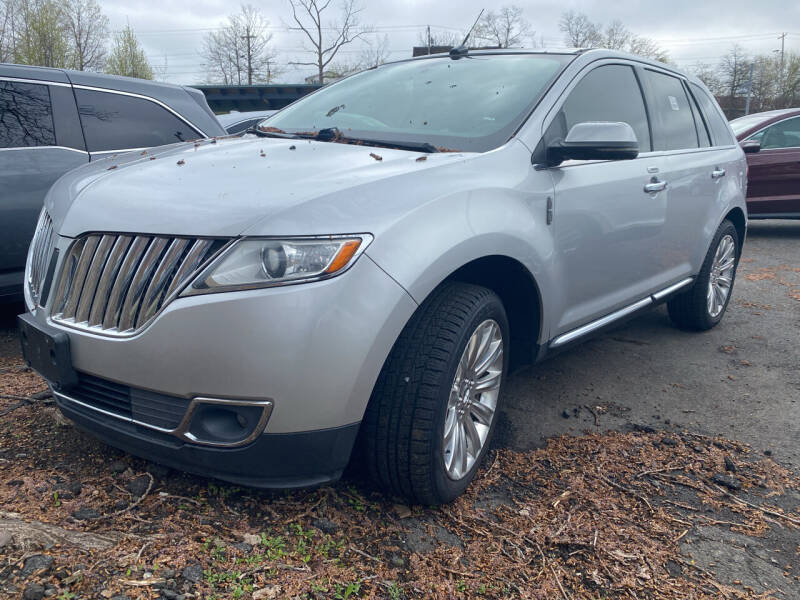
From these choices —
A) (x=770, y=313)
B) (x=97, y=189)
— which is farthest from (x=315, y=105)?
(x=770, y=313)

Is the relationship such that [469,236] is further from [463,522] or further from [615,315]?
[615,315]

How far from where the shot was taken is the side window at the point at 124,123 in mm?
4168

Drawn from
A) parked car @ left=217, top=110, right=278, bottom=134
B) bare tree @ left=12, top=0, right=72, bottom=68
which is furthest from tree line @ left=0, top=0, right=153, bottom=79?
parked car @ left=217, top=110, right=278, bottom=134

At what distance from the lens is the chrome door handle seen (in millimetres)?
3486

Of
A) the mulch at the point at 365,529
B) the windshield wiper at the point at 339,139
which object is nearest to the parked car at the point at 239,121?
the windshield wiper at the point at 339,139

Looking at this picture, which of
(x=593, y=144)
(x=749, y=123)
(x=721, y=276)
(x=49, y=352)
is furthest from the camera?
(x=749, y=123)

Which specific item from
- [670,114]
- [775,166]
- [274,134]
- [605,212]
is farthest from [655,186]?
[775,166]

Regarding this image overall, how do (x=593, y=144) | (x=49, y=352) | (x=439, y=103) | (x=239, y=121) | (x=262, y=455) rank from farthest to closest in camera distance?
(x=239, y=121) → (x=439, y=103) → (x=593, y=144) → (x=49, y=352) → (x=262, y=455)

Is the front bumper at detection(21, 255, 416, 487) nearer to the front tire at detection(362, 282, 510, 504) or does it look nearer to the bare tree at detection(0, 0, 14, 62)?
the front tire at detection(362, 282, 510, 504)

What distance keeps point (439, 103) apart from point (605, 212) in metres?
0.90

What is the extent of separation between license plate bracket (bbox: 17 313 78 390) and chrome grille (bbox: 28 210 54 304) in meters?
0.13

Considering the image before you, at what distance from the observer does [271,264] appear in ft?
6.21

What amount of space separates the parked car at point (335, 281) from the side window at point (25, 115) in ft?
5.05

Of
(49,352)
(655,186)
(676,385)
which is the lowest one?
(676,385)
